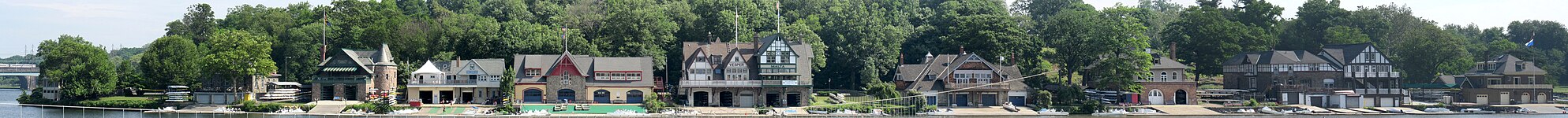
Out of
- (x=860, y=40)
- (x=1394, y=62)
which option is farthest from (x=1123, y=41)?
(x=1394, y=62)

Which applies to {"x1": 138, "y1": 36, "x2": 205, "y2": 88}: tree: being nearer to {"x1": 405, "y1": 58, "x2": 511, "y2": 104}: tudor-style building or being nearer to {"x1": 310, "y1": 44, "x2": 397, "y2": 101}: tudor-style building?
{"x1": 310, "y1": 44, "x2": 397, "y2": 101}: tudor-style building

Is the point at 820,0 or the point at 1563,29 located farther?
the point at 1563,29

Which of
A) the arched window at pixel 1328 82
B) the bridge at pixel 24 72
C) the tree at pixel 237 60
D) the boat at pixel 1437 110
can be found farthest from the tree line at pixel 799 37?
the bridge at pixel 24 72

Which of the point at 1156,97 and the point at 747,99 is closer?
the point at 747,99

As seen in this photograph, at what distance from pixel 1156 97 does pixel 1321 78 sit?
11109 millimetres

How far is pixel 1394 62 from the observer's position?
106 m

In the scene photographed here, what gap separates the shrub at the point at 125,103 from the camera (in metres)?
93.3

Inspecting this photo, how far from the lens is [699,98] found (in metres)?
90.3

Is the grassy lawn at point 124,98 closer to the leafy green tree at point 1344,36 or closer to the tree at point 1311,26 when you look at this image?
the tree at point 1311,26

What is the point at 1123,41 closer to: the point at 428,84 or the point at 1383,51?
the point at 1383,51

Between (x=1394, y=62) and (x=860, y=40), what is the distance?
3094 cm

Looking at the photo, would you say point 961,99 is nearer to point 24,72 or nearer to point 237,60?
point 237,60

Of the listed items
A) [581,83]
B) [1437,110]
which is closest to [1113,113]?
[1437,110]

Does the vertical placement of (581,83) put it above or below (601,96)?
above
